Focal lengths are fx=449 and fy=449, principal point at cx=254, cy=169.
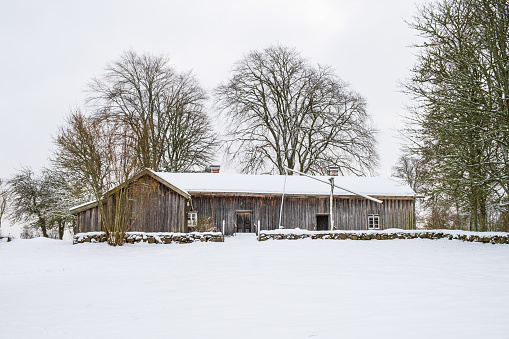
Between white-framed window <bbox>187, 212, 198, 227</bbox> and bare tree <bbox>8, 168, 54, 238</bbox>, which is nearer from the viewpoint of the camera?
white-framed window <bbox>187, 212, 198, 227</bbox>

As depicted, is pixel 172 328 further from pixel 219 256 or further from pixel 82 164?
pixel 82 164

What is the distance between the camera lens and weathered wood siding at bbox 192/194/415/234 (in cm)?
2378

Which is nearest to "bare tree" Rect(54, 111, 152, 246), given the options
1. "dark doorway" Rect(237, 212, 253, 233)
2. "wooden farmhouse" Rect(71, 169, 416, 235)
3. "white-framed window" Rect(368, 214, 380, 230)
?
"wooden farmhouse" Rect(71, 169, 416, 235)

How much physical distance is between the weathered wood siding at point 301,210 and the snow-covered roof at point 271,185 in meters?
0.56

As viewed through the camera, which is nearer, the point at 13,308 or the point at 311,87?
the point at 13,308

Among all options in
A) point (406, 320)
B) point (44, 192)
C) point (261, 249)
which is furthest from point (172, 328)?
point (44, 192)

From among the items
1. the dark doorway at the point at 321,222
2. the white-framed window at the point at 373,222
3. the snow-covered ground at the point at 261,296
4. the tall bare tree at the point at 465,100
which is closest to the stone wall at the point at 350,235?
the tall bare tree at the point at 465,100

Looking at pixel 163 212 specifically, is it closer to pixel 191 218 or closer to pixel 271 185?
pixel 191 218

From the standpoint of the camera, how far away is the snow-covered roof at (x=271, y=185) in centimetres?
2347

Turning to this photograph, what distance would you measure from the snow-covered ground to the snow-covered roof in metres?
10.5

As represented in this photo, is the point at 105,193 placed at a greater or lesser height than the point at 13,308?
greater

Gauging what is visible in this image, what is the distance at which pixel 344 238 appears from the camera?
18.6m

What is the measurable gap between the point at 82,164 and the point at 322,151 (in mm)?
17612

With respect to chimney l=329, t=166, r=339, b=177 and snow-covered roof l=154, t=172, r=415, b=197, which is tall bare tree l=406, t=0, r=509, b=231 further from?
chimney l=329, t=166, r=339, b=177
